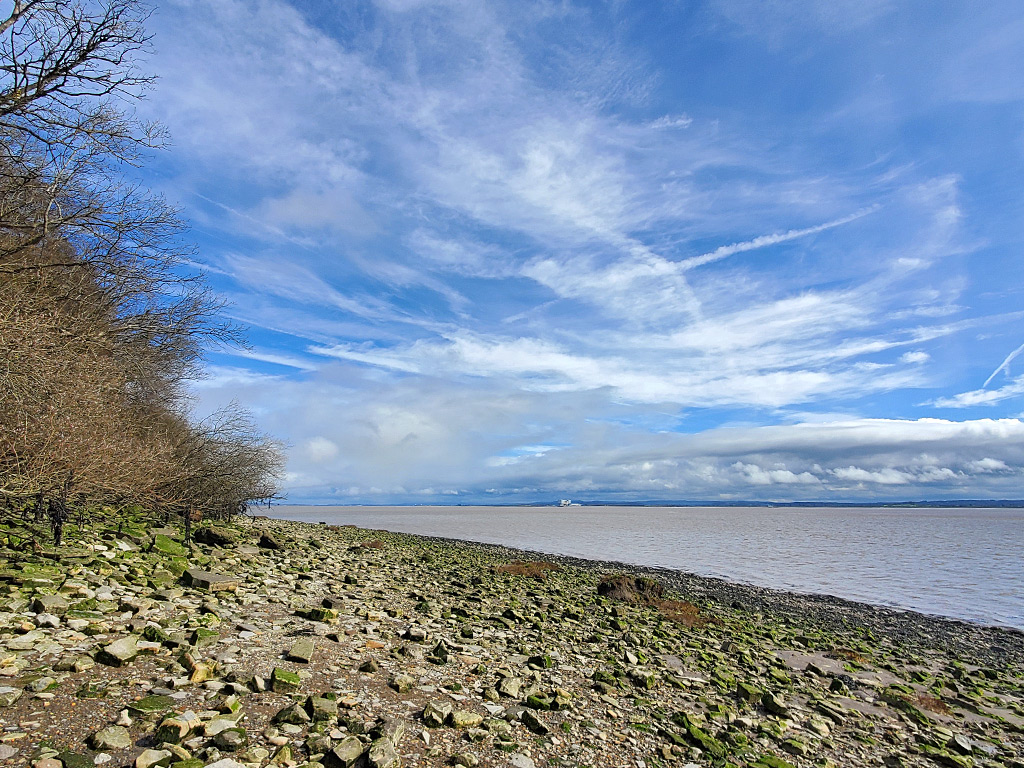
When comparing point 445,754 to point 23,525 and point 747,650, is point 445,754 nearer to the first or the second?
point 747,650

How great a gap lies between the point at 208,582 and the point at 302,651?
4.69 m

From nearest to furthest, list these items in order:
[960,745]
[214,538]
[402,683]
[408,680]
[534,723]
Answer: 1. [534,723]
2. [402,683]
3. [408,680]
4. [960,745]
5. [214,538]

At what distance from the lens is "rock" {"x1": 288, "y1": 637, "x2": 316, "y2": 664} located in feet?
28.2

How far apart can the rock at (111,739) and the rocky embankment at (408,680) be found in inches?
0.9

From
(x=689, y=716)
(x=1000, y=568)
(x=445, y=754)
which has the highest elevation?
(x=445, y=754)

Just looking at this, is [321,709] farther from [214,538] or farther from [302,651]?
[214,538]

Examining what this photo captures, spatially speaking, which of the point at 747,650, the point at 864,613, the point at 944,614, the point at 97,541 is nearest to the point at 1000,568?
the point at 944,614

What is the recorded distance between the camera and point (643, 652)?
13.4 meters

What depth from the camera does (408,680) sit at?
852cm

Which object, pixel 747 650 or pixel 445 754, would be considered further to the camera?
pixel 747 650

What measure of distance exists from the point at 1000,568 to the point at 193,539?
54.9m

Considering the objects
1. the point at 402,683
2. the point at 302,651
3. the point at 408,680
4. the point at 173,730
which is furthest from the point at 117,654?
the point at 408,680

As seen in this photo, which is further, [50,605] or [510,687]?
[510,687]

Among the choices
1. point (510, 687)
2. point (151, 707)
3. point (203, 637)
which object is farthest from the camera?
point (510, 687)
